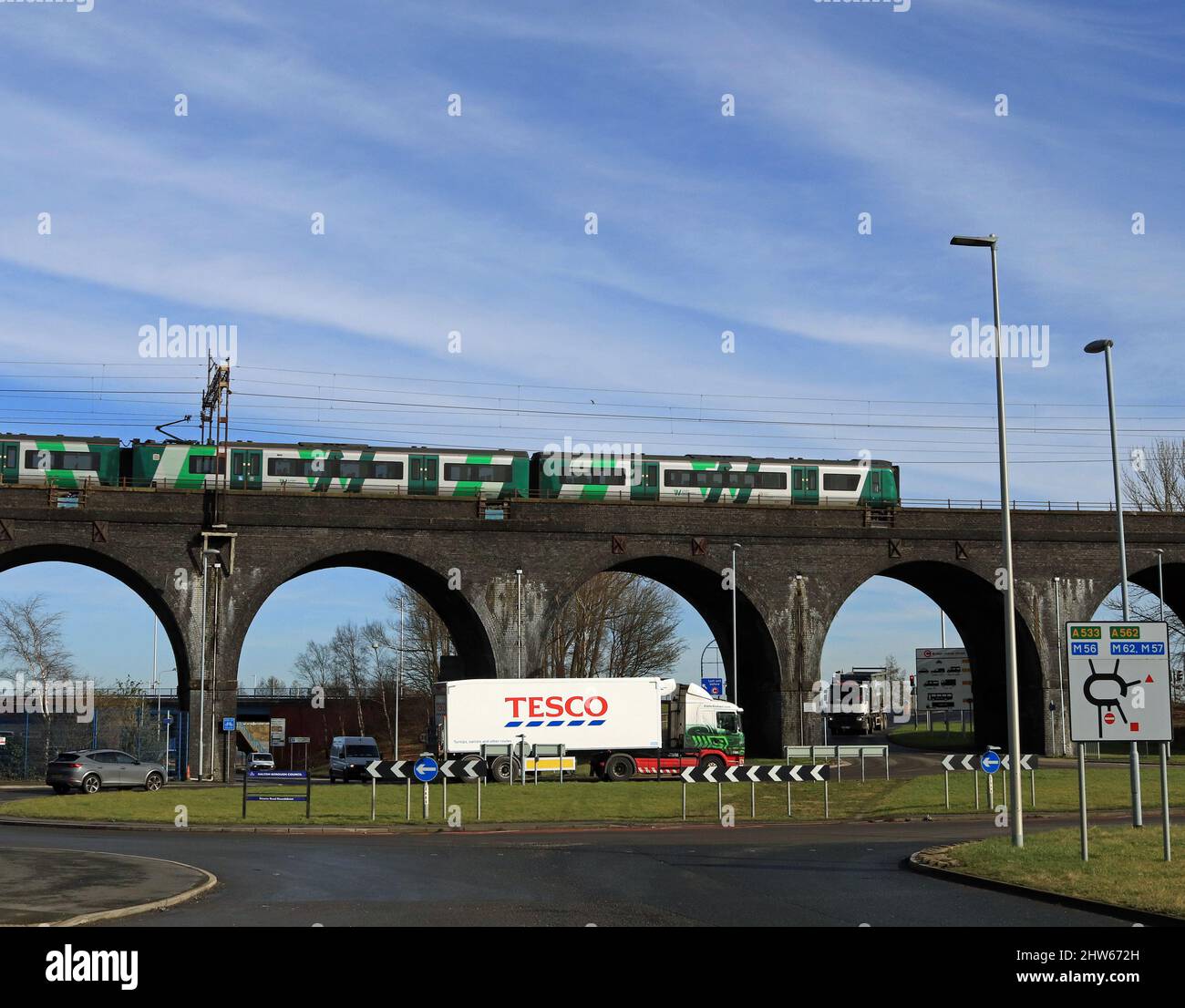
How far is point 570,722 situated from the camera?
149 ft

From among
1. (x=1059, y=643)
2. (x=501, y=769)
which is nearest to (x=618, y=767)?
(x=501, y=769)

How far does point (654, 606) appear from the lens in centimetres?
8306

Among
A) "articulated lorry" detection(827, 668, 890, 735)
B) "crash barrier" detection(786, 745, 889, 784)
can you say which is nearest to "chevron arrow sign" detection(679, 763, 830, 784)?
"crash barrier" detection(786, 745, 889, 784)

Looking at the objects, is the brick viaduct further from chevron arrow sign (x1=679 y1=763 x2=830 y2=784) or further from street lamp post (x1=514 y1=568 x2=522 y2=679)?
chevron arrow sign (x1=679 y1=763 x2=830 y2=784)

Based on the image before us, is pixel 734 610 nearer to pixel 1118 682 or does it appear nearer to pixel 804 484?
pixel 804 484

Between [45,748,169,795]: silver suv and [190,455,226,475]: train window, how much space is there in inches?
539

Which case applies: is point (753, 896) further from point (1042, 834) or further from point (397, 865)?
point (1042, 834)

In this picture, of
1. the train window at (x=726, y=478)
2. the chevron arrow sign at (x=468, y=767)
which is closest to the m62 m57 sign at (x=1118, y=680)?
the chevron arrow sign at (x=468, y=767)

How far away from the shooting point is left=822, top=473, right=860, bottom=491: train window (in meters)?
59.3

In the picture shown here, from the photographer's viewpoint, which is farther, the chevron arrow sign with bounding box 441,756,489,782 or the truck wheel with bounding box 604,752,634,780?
the truck wheel with bounding box 604,752,634,780

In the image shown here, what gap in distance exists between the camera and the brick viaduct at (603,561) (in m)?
50.0

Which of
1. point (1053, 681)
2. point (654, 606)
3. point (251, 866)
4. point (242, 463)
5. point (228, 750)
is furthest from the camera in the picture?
point (654, 606)

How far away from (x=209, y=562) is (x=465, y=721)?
1271 cm
